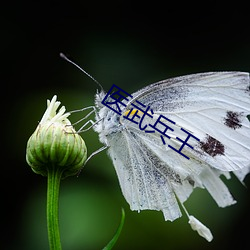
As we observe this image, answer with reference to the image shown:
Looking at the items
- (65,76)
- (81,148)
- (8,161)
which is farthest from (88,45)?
(81,148)

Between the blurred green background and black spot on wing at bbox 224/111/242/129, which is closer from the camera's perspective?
black spot on wing at bbox 224/111/242/129

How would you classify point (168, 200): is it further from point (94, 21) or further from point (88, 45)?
point (94, 21)

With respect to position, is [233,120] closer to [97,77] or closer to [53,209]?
[53,209]

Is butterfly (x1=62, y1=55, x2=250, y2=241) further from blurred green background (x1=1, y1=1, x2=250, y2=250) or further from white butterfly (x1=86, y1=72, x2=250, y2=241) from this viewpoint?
blurred green background (x1=1, y1=1, x2=250, y2=250)

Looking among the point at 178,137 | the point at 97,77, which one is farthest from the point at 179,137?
the point at 97,77

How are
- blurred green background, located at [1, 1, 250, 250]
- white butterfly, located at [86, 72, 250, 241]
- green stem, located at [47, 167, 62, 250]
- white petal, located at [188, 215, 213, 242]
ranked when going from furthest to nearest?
blurred green background, located at [1, 1, 250, 250] → white butterfly, located at [86, 72, 250, 241] → white petal, located at [188, 215, 213, 242] → green stem, located at [47, 167, 62, 250]

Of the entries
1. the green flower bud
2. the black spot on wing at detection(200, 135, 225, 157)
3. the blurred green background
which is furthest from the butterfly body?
the blurred green background

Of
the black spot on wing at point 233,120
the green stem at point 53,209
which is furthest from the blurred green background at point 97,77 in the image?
the green stem at point 53,209
